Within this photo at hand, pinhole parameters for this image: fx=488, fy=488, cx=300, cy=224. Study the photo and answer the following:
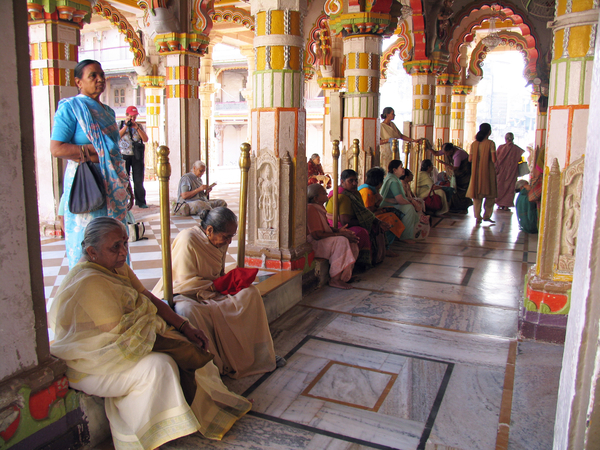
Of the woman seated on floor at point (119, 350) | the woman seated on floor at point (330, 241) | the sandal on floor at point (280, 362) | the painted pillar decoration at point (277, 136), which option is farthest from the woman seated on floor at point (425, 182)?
the woman seated on floor at point (119, 350)

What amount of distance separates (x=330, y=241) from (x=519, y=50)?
1076cm

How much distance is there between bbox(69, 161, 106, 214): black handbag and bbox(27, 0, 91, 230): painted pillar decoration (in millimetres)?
3212

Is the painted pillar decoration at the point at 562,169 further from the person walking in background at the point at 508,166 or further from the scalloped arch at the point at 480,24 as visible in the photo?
the scalloped arch at the point at 480,24

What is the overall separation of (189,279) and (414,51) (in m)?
9.06

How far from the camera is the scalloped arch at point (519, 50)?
10.8 m

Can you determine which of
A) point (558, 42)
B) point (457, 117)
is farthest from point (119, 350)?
point (457, 117)

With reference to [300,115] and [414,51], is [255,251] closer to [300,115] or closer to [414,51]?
[300,115]

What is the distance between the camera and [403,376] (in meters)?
2.74

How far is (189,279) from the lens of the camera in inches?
108

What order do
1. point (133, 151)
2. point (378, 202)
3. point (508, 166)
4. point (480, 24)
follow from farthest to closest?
1. point (480, 24)
2. point (508, 166)
3. point (133, 151)
4. point (378, 202)

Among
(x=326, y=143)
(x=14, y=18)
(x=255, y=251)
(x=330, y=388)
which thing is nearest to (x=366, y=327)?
(x=330, y=388)

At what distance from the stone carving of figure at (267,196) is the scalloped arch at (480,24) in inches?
327

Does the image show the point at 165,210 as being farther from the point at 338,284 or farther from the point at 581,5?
the point at 581,5

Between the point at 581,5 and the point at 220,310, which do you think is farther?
the point at 581,5
